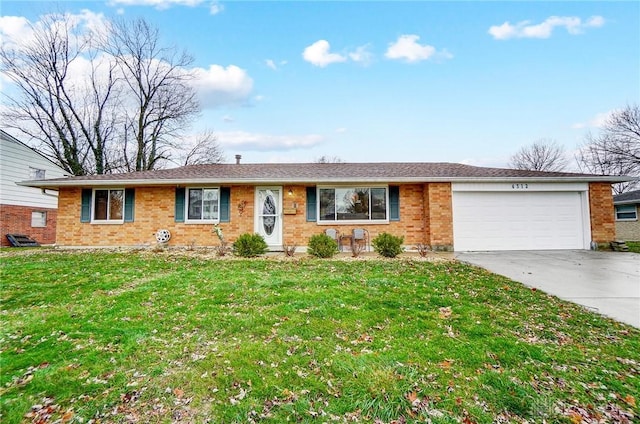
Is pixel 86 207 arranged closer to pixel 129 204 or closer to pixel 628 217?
pixel 129 204

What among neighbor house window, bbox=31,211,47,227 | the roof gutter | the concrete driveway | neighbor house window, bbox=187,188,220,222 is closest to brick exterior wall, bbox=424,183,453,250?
the roof gutter

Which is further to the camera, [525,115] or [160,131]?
[160,131]

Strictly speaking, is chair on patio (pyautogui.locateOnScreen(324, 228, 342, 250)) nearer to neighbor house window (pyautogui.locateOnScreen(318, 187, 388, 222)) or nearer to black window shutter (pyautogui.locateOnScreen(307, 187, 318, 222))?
neighbor house window (pyautogui.locateOnScreen(318, 187, 388, 222))

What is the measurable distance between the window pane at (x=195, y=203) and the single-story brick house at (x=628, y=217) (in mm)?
23506

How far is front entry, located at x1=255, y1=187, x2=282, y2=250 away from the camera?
1034 centimetres

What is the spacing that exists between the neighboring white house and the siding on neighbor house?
5.40m

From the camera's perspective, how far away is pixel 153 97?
68.4ft

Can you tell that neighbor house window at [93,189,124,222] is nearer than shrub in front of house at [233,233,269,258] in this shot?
No

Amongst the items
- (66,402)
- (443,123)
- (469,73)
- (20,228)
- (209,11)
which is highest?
(209,11)

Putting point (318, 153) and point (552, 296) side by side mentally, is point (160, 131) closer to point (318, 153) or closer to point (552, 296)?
point (318, 153)

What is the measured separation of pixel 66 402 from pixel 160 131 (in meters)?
22.5

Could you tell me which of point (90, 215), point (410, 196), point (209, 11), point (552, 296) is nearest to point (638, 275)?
point (552, 296)

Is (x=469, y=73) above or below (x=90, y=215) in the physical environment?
above

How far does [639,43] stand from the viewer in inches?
367
